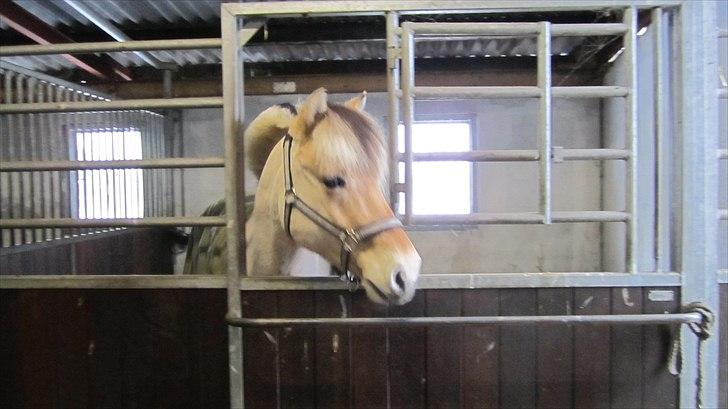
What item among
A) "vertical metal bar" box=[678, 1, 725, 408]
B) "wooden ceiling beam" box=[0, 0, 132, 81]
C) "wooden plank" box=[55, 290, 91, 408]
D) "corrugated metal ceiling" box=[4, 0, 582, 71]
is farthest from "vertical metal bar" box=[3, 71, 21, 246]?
"vertical metal bar" box=[678, 1, 725, 408]

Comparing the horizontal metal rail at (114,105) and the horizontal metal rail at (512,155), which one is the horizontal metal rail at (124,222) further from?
the horizontal metal rail at (512,155)

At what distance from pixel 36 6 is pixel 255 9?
201cm

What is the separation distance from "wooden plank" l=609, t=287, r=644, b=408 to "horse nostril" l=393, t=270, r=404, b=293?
2.27ft

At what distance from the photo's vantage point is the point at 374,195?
1269 mm

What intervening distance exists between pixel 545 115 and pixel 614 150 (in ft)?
0.74

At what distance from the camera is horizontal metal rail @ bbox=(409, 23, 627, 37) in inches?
52.5

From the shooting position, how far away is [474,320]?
134 centimetres

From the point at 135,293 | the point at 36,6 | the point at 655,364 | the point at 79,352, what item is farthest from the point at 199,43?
the point at 36,6

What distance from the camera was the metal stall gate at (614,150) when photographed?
1.34 meters

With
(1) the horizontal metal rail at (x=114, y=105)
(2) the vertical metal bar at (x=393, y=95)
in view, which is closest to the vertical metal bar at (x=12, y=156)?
(1) the horizontal metal rail at (x=114, y=105)

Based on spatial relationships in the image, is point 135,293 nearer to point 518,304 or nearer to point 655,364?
point 518,304

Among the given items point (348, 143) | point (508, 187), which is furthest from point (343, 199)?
point (508, 187)

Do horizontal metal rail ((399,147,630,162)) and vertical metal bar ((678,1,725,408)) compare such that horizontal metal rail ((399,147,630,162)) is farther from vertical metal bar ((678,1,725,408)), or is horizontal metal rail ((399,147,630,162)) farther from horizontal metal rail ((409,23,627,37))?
horizontal metal rail ((409,23,627,37))

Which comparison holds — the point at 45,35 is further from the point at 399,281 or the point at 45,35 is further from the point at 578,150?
the point at 578,150
